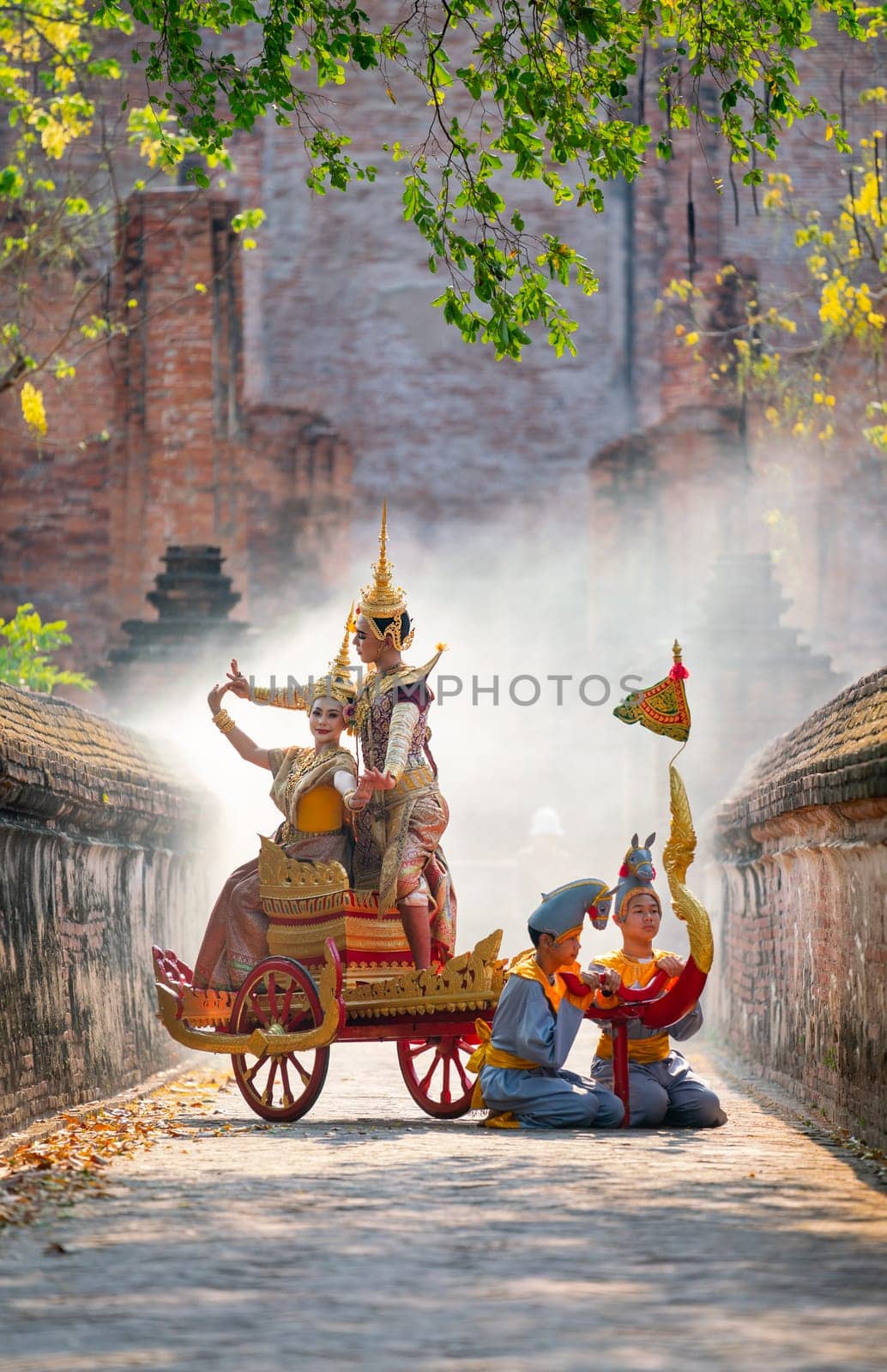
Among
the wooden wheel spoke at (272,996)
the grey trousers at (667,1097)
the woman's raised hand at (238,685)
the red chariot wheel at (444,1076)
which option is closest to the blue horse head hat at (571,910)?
the grey trousers at (667,1097)

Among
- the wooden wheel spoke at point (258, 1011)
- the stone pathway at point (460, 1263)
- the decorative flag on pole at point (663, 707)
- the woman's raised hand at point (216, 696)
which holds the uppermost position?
the woman's raised hand at point (216, 696)

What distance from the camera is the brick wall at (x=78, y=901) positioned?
8172mm

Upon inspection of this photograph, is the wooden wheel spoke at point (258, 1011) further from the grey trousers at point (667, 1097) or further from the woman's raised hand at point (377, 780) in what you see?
the grey trousers at point (667, 1097)

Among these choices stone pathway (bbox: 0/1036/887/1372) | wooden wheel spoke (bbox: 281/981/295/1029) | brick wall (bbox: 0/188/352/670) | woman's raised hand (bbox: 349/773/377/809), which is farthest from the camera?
brick wall (bbox: 0/188/352/670)

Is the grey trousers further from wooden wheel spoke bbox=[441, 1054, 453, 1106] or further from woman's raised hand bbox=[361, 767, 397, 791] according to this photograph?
woman's raised hand bbox=[361, 767, 397, 791]

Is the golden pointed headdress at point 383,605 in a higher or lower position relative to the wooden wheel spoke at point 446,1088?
higher

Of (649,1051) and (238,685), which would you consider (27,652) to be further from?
(649,1051)

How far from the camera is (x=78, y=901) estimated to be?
9.60m

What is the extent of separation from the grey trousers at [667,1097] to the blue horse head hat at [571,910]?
0.64m

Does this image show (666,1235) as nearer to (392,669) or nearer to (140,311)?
(392,669)

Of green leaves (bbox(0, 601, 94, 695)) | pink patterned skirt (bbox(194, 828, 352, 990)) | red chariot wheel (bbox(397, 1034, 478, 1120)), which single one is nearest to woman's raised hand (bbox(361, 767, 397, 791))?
pink patterned skirt (bbox(194, 828, 352, 990))

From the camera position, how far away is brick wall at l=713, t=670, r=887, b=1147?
7.56 meters

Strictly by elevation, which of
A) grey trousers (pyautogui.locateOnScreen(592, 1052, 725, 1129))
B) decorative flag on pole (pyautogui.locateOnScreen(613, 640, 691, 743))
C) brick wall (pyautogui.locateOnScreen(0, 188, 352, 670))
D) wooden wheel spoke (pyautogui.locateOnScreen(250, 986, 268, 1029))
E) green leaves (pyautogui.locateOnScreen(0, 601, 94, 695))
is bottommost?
grey trousers (pyautogui.locateOnScreen(592, 1052, 725, 1129))

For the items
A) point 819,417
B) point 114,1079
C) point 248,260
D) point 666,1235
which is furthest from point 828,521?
point 666,1235
